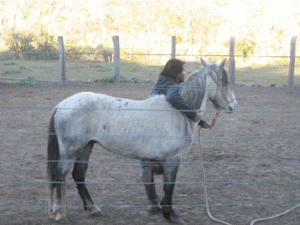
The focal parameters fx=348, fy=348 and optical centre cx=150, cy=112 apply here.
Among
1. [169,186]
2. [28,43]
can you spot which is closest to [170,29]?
[28,43]

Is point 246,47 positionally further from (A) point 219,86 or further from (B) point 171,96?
(B) point 171,96

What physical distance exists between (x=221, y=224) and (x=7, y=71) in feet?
47.7

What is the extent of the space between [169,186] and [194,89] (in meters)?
0.98

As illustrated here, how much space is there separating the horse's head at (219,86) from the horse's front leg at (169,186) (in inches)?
29.2

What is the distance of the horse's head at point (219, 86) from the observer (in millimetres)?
3439

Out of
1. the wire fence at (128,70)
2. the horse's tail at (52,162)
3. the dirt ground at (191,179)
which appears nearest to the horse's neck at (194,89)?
the dirt ground at (191,179)

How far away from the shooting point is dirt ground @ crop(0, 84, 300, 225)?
3.59 metres

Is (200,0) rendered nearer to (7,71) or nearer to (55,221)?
(7,71)

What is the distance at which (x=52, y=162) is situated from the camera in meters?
3.36

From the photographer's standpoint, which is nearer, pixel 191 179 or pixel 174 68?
pixel 174 68

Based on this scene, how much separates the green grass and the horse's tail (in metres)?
10.1

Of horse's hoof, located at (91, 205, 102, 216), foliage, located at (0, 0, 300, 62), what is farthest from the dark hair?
foliage, located at (0, 0, 300, 62)

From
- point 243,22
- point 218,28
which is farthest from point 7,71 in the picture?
point 243,22

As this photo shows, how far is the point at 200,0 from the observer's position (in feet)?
116
